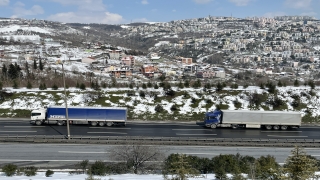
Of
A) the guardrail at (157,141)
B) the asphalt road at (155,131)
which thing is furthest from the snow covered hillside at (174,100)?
the guardrail at (157,141)

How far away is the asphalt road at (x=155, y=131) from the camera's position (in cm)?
2833

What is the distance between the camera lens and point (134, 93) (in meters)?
40.2

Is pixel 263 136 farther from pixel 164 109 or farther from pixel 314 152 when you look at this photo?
pixel 164 109

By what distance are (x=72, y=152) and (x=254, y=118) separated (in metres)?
20.7

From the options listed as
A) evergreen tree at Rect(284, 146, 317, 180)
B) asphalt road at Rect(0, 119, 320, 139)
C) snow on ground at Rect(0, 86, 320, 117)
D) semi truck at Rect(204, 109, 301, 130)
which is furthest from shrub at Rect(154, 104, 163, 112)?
evergreen tree at Rect(284, 146, 317, 180)

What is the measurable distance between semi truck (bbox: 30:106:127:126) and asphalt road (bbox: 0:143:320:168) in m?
6.15

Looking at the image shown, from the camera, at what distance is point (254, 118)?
30.4 metres

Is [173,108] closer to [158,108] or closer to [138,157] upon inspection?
[158,108]

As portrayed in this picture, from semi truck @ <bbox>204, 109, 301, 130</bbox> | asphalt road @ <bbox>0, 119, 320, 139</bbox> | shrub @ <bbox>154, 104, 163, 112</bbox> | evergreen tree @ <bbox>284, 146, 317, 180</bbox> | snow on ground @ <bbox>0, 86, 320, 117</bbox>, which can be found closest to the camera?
evergreen tree @ <bbox>284, 146, 317, 180</bbox>

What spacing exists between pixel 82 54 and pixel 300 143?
150m

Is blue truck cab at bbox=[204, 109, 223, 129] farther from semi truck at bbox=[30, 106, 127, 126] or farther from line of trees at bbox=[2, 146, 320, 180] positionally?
line of trees at bbox=[2, 146, 320, 180]

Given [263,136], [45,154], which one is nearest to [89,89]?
[45,154]

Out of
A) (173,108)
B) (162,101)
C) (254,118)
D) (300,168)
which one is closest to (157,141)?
(173,108)

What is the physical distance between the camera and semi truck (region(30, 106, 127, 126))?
3031 centimetres
